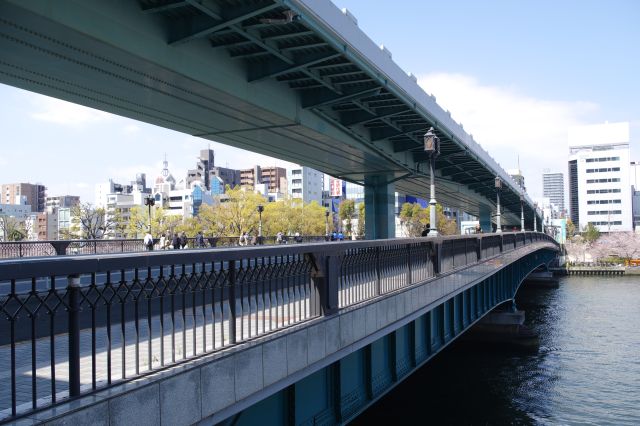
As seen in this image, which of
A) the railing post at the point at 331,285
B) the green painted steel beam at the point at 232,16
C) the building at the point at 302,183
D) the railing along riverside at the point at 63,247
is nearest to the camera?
the railing post at the point at 331,285

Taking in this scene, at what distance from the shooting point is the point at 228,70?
1705 cm

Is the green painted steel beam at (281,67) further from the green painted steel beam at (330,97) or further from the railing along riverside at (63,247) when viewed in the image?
the railing along riverside at (63,247)

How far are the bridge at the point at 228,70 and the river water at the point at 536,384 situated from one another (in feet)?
37.5

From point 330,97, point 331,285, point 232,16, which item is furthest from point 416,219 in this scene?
point 331,285

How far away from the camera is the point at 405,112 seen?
25.1 meters

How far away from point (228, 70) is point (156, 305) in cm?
916

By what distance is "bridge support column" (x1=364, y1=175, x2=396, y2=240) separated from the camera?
36.9m

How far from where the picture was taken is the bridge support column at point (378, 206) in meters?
36.9

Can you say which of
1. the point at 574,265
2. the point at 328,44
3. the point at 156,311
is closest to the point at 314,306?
the point at 156,311

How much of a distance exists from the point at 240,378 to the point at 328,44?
40.1 feet

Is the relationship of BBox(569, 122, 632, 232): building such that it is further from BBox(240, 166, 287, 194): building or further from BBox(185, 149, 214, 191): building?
BBox(185, 149, 214, 191): building

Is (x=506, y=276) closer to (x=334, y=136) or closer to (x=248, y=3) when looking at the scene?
(x=334, y=136)

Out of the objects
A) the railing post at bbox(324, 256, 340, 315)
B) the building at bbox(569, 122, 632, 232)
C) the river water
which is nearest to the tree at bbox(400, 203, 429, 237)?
the river water

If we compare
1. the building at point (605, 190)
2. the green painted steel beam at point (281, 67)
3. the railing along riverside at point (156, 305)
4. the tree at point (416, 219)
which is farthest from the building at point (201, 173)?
the railing along riverside at point (156, 305)
